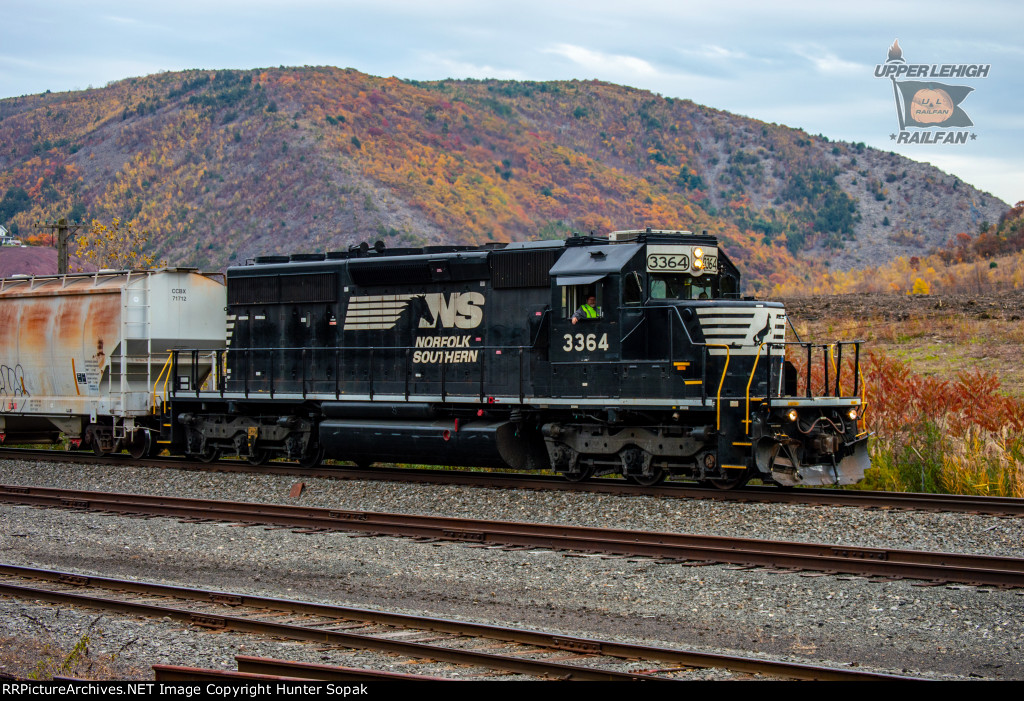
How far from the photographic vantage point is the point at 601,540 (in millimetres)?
9734

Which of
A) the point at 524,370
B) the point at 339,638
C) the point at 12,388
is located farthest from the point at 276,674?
the point at 12,388

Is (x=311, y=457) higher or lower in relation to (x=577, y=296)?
lower

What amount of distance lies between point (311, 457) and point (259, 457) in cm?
113

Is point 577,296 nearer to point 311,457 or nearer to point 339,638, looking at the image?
point 311,457

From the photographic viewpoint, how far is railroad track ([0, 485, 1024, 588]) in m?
8.36

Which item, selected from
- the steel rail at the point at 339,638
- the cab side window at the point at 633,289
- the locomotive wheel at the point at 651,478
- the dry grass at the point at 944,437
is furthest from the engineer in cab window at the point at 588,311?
the steel rail at the point at 339,638

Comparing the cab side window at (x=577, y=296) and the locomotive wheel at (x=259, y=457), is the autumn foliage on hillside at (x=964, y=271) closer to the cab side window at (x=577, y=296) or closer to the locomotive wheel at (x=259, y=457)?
the cab side window at (x=577, y=296)

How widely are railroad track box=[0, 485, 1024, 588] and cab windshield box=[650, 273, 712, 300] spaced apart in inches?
149

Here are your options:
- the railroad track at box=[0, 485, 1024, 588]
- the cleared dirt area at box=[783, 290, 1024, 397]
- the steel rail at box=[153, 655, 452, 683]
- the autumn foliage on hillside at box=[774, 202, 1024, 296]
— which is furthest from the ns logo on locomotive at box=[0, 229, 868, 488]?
the autumn foliage on hillside at box=[774, 202, 1024, 296]

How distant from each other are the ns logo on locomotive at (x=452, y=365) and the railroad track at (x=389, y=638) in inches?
227

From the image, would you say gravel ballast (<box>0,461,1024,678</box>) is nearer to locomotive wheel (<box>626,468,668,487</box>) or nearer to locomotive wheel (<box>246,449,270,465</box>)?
locomotive wheel (<box>626,468,668,487</box>)
